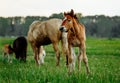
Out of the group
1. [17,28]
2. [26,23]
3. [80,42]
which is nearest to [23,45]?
[80,42]

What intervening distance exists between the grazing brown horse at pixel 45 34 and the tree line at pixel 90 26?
11910 centimetres

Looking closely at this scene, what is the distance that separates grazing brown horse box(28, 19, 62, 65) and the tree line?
11910 cm

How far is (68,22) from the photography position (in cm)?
1334

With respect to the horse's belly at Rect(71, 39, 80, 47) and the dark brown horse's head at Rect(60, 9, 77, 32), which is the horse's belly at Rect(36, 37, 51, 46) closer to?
the horse's belly at Rect(71, 39, 80, 47)

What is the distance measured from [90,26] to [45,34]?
14603 centimetres

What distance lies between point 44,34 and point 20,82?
9660 mm

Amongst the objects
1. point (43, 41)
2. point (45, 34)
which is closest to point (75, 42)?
point (45, 34)

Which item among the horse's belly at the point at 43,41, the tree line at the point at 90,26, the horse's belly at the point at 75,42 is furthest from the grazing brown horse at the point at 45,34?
the tree line at the point at 90,26

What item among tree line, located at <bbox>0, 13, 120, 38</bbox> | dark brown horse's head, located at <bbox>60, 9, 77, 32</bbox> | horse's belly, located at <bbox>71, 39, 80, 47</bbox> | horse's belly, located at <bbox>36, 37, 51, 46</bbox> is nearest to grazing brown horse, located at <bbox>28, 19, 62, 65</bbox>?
horse's belly, located at <bbox>36, 37, 51, 46</bbox>

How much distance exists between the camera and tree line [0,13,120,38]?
150 m

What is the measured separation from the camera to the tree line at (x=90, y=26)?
5896 inches

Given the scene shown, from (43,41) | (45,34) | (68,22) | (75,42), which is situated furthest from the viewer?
(43,41)

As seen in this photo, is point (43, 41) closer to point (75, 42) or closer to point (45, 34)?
point (45, 34)

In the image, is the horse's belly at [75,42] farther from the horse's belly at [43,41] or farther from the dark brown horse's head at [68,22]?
the horse's belly at [43,41]
